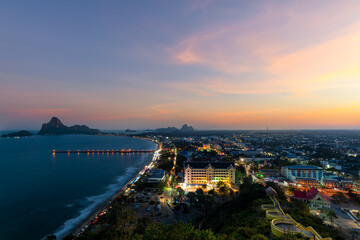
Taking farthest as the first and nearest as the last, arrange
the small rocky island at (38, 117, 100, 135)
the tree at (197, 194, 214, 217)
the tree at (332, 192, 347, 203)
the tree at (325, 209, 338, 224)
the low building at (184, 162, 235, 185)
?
1. the small rocky island at (38, 117, 100, 135)
2. the low building at (184, 162, 235, 185)
3. the tree at (332, 192, 347, 203)
4. the tree at (197, 194, 214, 217)
5. the tree at (325, 209, 338, 224)

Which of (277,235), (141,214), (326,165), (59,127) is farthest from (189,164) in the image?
(59,127)

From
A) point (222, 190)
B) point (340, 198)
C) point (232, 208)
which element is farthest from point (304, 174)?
point (232, 208)

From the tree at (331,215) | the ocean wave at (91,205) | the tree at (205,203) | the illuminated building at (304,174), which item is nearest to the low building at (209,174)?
the illuminated building at (304,174)

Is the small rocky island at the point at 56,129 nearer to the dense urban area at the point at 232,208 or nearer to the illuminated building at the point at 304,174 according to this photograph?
the dense urban area at the point at 232,208

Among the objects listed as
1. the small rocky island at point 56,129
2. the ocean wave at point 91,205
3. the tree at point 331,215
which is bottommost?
the ocean wave at point 91,205

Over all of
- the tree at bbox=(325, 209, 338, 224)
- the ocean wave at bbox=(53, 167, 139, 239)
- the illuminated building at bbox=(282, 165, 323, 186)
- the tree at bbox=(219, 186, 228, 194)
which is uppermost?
the illuminated building at bbox=(282, 165, 323, 186)

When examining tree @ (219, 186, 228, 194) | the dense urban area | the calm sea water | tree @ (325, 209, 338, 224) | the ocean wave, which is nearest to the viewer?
the dense urban area

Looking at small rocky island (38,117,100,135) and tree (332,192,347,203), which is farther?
small rocky island (38,117,100,135)

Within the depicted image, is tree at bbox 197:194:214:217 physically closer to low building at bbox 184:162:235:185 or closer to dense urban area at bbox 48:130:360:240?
dense urban area at bbox 48:130:360:240

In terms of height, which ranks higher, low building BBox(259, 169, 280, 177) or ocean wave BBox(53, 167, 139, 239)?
low building BBox(259, 169, 280, 177)

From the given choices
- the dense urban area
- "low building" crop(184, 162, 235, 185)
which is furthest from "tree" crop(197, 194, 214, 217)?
"low building" crop(184, 162, 235, 185)
